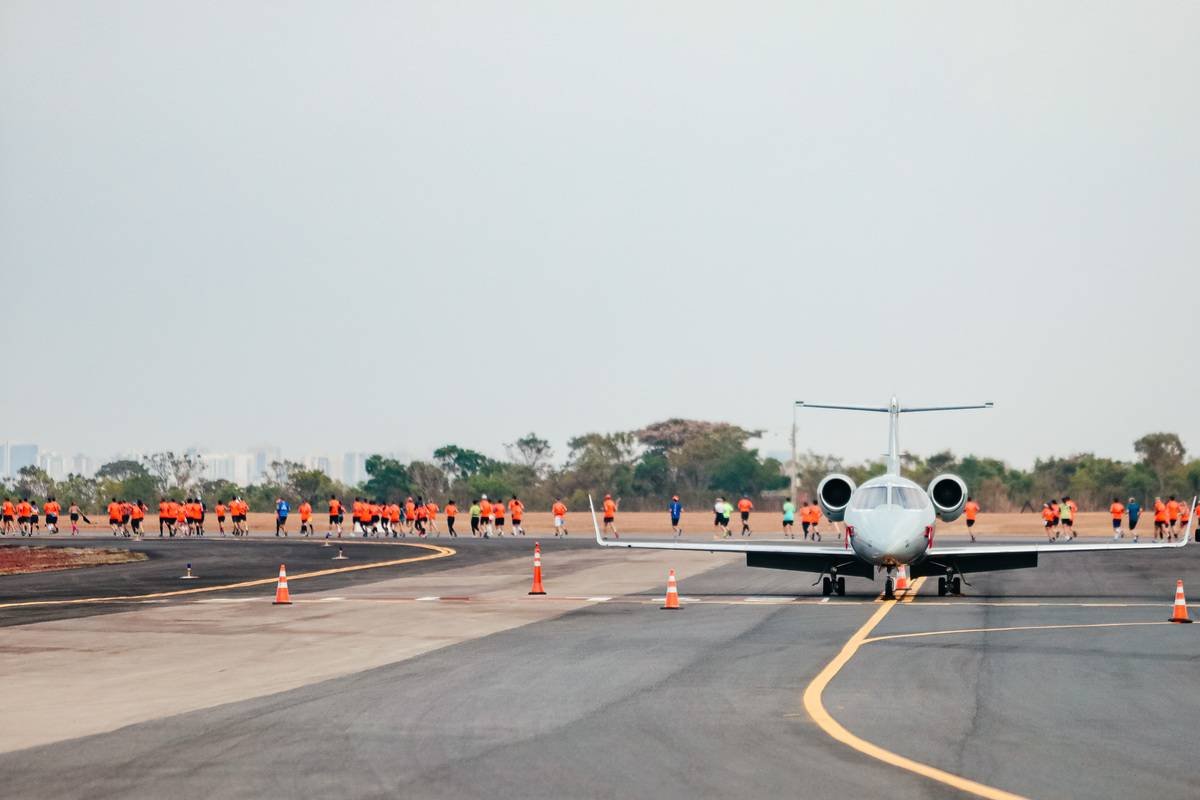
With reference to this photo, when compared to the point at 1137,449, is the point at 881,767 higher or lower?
lower

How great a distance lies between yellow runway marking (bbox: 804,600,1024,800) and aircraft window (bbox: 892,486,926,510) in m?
10.2

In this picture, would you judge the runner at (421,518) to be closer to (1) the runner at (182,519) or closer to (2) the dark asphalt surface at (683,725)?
(1) the runner at (182,519)

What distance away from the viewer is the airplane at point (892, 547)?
28.4 metres

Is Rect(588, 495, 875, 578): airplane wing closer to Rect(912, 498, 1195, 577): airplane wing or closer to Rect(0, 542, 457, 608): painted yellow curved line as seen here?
Rect(912, 498, 1195, 577): airplane wing

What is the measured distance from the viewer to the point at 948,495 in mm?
31891

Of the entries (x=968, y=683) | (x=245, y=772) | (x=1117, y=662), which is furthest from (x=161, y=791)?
(x=1117, y=662)

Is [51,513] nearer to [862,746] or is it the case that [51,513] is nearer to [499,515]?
[499,515]

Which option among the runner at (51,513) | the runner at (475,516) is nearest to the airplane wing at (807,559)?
the runner at (475,516)

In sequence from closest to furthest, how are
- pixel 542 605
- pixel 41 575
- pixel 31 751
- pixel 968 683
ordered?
pixel 31 751 < pixel 968 683 < pixel 542 605 < pixel 41 575

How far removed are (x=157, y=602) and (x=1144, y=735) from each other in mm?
20827

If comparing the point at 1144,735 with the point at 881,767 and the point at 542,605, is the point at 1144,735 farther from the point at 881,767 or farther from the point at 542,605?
the point at 542,605

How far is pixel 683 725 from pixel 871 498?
1659 centimetres

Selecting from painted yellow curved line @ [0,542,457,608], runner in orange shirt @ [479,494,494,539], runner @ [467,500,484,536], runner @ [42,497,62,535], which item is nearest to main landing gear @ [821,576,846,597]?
painted yellow curved line @ [0,542,457,608]

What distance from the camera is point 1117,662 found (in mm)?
18031
